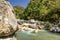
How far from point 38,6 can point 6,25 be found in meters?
37.3

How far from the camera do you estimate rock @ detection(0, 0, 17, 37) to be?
529cm

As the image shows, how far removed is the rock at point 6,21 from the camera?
5.29 metres

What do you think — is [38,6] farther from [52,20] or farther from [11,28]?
[11,28]

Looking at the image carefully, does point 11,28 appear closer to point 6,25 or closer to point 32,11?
point 6,25

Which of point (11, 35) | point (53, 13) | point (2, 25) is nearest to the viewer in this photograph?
point (2, 25)

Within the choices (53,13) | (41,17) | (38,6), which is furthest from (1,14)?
(38,6)

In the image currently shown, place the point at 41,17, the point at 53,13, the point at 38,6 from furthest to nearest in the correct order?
the point at 38,6 → the point at 41,17 → the point at 53,13

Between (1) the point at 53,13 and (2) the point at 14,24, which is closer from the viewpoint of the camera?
(2) the point at 14,24

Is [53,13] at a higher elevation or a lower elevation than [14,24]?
lower

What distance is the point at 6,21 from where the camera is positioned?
17.5 feet

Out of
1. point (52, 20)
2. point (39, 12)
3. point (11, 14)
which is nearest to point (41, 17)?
point (39, 12)

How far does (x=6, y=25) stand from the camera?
5305 mm

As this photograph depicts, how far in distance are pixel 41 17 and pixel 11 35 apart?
100 ft

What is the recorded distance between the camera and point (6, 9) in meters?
5.54
